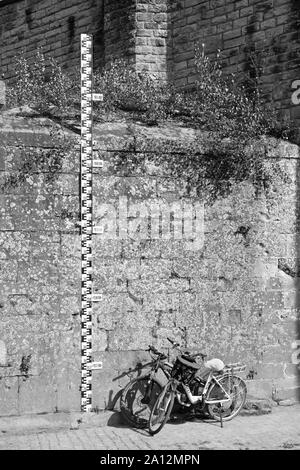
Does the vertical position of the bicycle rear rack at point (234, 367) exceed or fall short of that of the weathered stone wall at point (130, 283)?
it falls short

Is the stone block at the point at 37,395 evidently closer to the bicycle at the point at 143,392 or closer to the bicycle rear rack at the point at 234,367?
the bicycle at the point at 143,392

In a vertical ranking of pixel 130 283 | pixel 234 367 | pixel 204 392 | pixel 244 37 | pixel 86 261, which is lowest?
pixel 204 392

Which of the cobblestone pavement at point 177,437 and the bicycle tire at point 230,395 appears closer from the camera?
the cobblestone pavement at point 177,437

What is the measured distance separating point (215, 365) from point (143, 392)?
2.53 feet

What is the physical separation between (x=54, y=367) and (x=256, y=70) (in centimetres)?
514

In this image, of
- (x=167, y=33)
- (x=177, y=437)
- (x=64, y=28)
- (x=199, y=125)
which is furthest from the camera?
(x=64, y=28)

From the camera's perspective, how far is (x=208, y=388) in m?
7.47

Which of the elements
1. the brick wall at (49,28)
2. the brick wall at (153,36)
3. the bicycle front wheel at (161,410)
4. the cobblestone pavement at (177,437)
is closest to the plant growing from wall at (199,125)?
the bicycle front wheel at (161,410)

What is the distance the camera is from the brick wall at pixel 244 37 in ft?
32.1

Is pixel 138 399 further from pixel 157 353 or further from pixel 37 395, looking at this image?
pixel 37 395

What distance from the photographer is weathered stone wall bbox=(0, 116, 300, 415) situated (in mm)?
7191

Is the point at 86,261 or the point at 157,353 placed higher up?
the point at 86,261

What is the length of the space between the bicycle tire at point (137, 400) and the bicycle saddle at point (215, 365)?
1.84 ft

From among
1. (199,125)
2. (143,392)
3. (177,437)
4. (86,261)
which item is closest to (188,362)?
(143,392)
